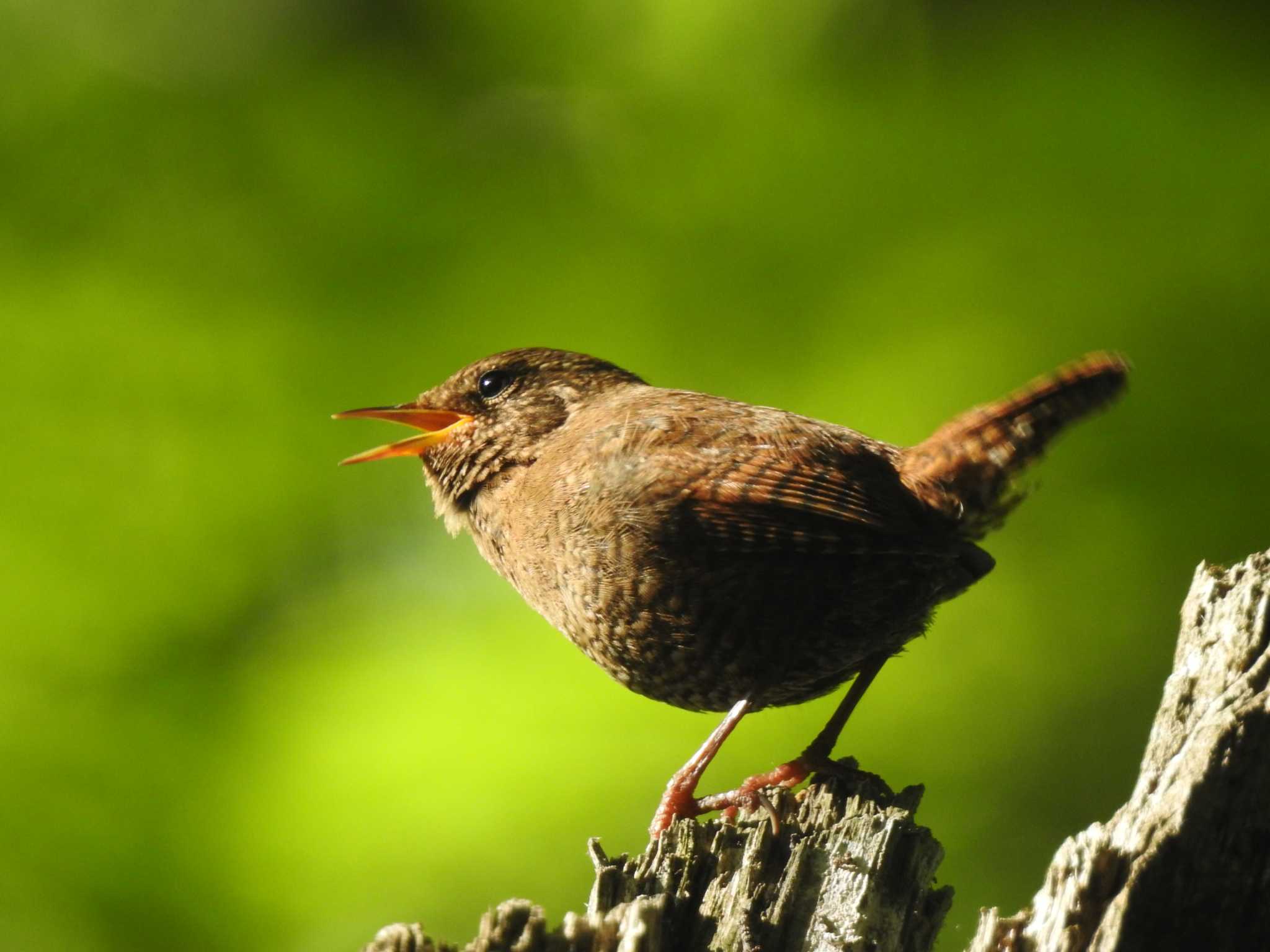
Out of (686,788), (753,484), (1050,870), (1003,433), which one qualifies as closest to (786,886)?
(1050,870)

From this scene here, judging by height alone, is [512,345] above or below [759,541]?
above

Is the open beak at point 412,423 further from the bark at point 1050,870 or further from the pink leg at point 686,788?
the bark at point 1050,870

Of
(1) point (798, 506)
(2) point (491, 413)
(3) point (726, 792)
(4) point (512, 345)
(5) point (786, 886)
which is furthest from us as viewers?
(4) point (512, 345)

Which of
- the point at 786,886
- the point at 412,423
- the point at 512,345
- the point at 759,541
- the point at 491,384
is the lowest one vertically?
the point at 786,886

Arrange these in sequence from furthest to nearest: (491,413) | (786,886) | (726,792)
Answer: (491,413)
(726,792)
(786,886)

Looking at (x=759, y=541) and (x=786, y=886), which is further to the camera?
(x=759, y=541)

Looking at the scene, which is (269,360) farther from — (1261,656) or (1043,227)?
(1261,656)

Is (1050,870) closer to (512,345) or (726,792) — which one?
(726,792)
